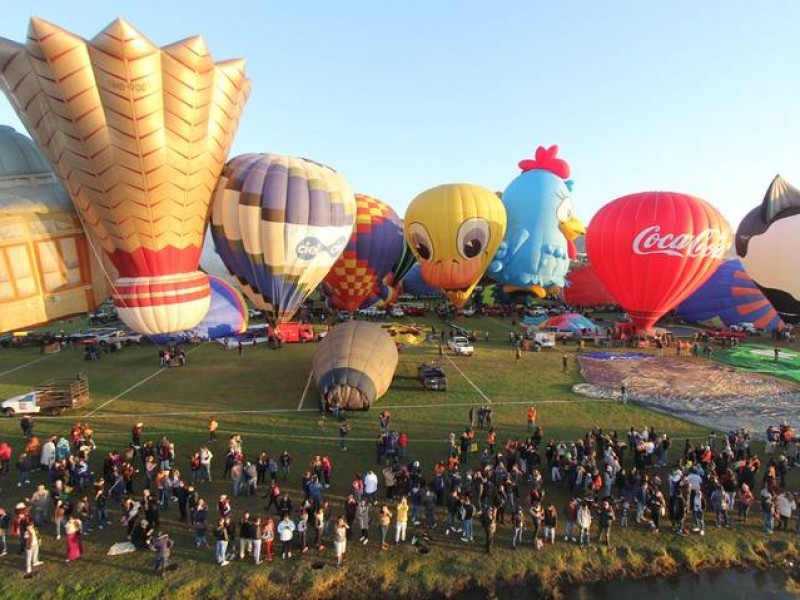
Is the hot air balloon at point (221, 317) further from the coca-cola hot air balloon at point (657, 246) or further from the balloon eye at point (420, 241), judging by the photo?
the coca-cola hot air balloon at point (657, 246)

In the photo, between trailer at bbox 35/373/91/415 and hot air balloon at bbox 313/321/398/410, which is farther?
trailer at bbox 35/373/91/415

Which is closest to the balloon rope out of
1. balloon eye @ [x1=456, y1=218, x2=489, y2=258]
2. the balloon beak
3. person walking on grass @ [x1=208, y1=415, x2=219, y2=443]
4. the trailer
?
the trailer

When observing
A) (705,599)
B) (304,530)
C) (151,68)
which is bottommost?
(705,599)

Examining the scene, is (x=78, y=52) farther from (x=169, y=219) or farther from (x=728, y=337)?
(x=728, y=337)

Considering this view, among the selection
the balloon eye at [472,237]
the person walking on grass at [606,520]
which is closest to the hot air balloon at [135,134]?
the person walking on grass at [606,520]

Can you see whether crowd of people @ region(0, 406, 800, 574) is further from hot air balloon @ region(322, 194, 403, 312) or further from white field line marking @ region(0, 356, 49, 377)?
hot air balloon @ region(322, 194, 403, 312)

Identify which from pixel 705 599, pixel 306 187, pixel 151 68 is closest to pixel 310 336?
pixel 306 187
